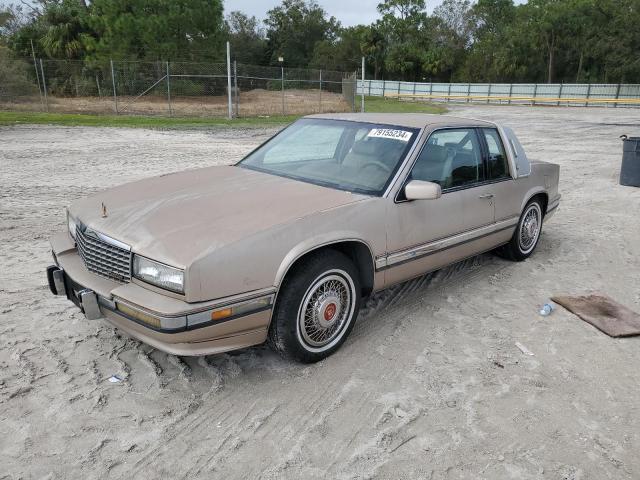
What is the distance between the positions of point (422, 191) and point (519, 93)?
1863 inches

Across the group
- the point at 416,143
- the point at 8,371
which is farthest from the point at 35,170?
the point at 416,143

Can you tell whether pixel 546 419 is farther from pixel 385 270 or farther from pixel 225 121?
pixel 225 121

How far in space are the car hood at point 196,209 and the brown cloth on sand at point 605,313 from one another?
2192 mm

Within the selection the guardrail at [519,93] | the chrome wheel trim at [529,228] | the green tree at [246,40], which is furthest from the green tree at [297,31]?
the chrome wheel trim at [529,228]

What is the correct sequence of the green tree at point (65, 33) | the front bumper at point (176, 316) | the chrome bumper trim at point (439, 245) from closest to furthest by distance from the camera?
1. the front bumper at point (176, 316)
2. the chrome bumper trim at point (439, 245)
3. the green tree at point (65, 33)

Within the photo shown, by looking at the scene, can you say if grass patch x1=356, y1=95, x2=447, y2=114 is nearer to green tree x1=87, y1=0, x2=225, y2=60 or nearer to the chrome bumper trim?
Answer: green tree x1=87, y1=0, x2=225, y2=60

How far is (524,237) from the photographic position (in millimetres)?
5543

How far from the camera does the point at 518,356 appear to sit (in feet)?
12.0

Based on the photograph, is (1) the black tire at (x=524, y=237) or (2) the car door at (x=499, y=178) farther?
(1) the black tire at (x=524, y=237)

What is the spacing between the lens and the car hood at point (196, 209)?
2.96 metres

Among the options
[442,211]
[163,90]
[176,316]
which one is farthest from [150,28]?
[176,316]

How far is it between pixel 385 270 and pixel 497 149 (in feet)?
6.58

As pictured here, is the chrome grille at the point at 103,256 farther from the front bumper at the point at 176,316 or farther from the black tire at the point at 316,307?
the black tire at the point at 316,307

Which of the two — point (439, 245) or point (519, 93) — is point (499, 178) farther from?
point (519, 93)
